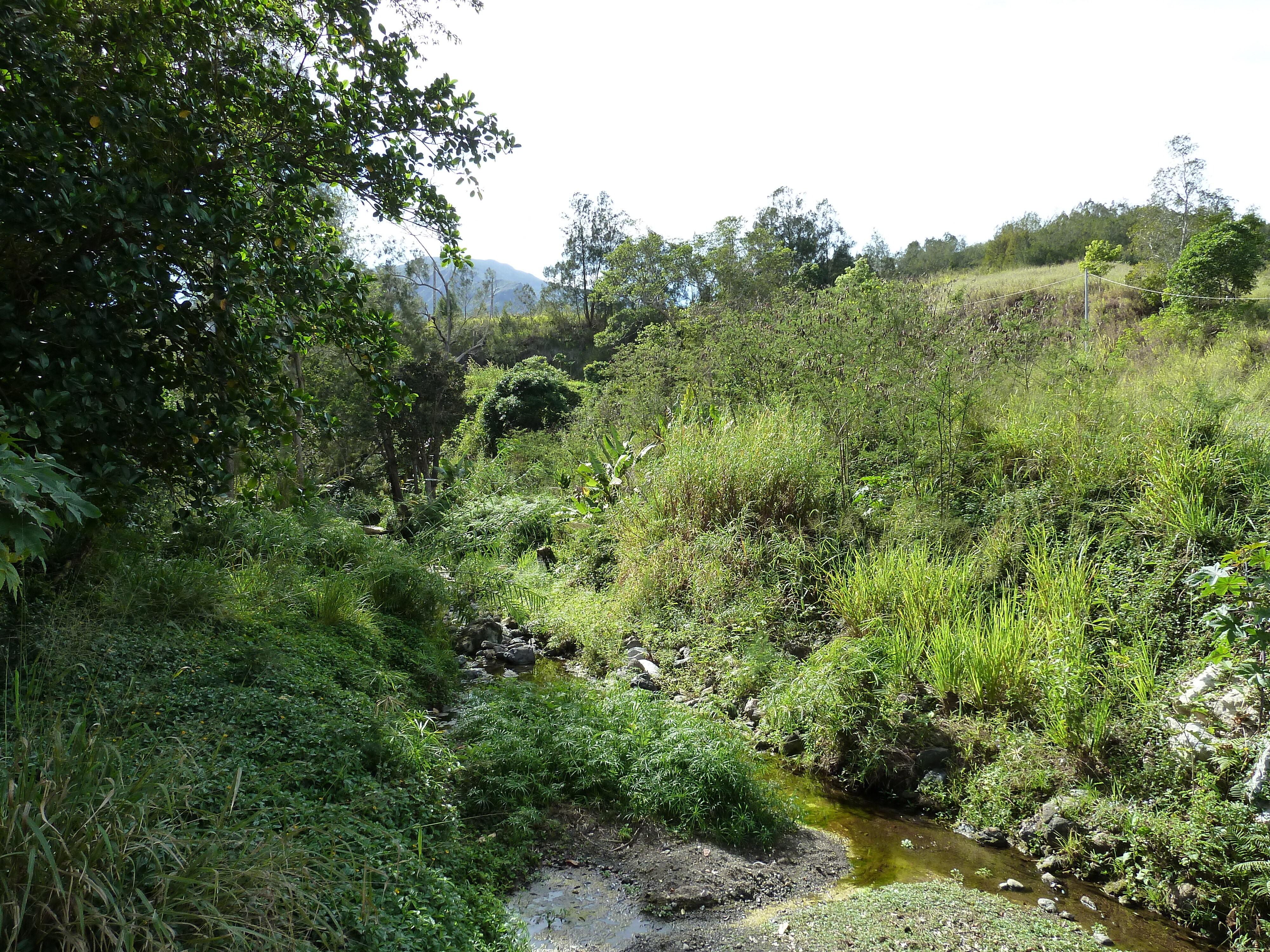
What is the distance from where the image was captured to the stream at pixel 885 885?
3262 mm

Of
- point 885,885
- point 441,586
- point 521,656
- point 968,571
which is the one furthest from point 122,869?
point 968,571

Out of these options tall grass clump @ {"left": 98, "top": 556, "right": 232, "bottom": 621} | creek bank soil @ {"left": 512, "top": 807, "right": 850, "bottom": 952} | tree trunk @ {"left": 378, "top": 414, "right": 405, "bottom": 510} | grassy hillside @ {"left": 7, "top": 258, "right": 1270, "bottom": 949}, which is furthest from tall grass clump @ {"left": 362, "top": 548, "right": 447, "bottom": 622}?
tree trunk @ {"left": 378, "top": 414, "right": 405, "bottom": 510}

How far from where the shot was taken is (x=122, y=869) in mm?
1982

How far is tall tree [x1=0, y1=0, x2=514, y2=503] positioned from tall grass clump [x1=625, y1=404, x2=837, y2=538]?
4375mm

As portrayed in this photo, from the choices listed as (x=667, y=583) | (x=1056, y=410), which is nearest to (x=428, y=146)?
(x=667, y=583)

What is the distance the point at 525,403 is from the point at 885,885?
15.4 metres

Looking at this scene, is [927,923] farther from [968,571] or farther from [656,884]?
[968,571]

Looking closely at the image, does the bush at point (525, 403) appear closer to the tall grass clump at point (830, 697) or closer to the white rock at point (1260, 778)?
the tall grass clump at point (830, 697)

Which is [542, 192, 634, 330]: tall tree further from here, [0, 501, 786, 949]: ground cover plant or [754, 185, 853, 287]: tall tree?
[0, 501, 786, 949]: ground cover plant

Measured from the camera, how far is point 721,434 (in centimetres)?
893

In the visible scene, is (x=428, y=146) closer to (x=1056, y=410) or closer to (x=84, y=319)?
(x=84, y=319)

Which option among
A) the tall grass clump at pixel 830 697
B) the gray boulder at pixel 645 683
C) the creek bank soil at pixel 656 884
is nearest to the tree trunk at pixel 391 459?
the gray boulder at pixel 645 683

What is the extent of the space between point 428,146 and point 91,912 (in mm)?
4142

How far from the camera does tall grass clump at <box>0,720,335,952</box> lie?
5.93ft
